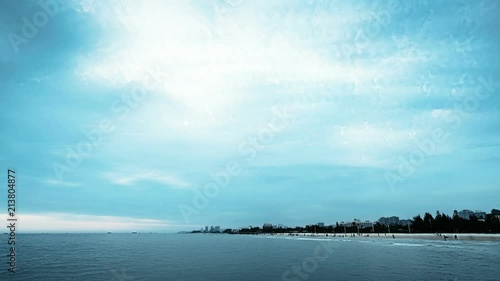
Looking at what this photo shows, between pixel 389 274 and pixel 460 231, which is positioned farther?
pixel 460 231

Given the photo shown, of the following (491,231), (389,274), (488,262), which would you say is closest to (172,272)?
(389,274)

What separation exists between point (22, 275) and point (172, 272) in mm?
23105

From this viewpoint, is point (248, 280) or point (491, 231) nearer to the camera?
point (248, 280)

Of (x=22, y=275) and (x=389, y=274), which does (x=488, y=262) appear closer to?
(x=389, y=274)

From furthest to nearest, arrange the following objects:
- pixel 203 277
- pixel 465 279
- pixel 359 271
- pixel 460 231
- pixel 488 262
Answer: pixel 460 231, pixel 488 262, pixel 359 271, pixel 203 277, pixel 465 279

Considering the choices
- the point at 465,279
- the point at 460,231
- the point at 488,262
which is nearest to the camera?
the point at 465,279

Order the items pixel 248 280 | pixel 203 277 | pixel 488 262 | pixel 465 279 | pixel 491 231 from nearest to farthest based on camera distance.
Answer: pixel 465 279
pixel 248 280
pixel 203 277
pixel 488 262
pixel 491 231

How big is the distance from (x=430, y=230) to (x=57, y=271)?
177 m

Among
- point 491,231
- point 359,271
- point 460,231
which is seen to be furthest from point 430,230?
point 359,271

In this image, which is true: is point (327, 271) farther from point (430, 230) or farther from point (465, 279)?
point (430, 230)

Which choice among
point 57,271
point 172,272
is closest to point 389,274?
point 172,272

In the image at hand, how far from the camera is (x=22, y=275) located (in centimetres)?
4912

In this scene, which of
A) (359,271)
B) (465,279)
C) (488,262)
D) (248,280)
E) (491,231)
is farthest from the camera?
(491,231)

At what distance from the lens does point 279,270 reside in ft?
167
